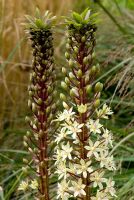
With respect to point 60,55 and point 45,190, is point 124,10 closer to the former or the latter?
point 60,55

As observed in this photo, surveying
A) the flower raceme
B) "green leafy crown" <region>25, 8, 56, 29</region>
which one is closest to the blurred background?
"green leafy crown" <region>25, 8, 56, 29</region>

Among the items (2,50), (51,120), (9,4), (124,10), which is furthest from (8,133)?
(51,120)

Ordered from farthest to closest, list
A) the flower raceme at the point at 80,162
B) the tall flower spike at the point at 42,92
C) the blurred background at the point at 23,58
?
the blurred background at the point at 23,58 < the tall flower spike at the point at 42,92 < the flower raceme at the point at 80,162

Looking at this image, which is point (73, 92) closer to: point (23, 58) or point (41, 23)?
point (41, 23)

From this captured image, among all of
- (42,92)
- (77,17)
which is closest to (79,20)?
(77,17)

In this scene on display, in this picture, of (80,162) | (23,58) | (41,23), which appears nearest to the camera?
(80,162)

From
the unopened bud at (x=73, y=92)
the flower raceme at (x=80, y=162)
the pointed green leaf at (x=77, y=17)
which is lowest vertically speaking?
the flower raceme at (x=80, y=162)

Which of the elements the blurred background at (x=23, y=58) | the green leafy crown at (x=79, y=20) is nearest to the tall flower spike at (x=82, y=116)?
the green leafy crown at (x=79, y=20)

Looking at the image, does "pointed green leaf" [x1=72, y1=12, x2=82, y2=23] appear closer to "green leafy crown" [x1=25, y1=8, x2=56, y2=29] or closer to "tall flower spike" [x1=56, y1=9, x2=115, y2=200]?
"tall flower spike" [x1=56, y1=9, x2=115, y2=200]

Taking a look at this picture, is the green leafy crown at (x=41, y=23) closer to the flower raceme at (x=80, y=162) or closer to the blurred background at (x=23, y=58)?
the flower raceme at (x=80, y=162)
